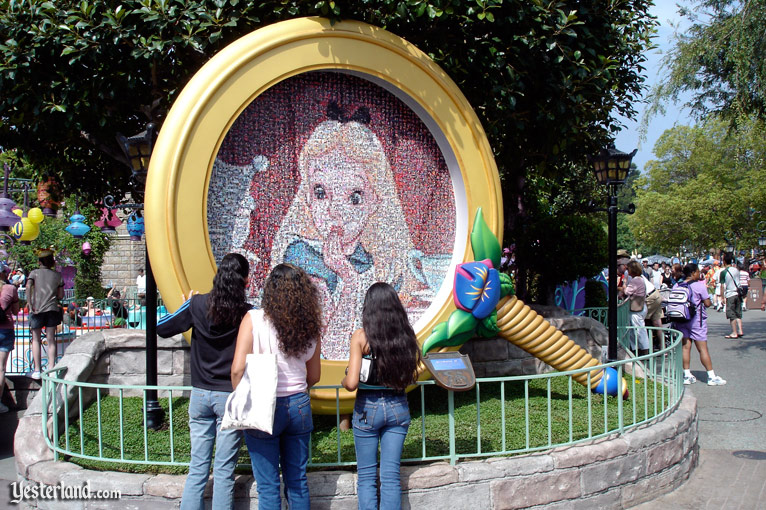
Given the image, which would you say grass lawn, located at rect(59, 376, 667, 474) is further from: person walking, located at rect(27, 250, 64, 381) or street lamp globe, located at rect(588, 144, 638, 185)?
street lamp globe, located at rect(588, 144, 638, 185)

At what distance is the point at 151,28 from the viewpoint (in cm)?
653

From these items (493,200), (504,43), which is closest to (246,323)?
(493,200)

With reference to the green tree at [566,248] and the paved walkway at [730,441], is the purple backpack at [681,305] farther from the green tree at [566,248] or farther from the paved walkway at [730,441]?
the green tree at [566,248]

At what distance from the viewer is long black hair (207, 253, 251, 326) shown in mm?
4184

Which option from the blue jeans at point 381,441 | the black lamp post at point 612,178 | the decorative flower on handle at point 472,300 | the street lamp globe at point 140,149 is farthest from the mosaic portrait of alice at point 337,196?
the black lamp post at point 612,178

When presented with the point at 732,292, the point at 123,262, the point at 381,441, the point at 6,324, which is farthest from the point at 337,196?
the point at 123,262

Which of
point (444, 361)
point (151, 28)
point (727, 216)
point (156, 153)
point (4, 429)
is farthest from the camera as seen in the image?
point (727, 216)

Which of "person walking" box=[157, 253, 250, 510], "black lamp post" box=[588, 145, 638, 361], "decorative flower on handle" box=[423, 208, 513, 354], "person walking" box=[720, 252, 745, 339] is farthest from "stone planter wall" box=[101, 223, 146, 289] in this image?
"person walking" box=[157, 253, 250, 510]

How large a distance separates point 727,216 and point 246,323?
127 ft

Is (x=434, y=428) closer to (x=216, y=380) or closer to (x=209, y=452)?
(x=209, y=452)

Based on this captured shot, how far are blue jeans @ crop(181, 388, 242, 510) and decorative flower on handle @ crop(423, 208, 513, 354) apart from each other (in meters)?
2.44

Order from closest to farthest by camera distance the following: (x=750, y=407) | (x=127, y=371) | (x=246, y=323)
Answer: (x=246, y=323) < (x=127, y=371) < (x=750, y=407)

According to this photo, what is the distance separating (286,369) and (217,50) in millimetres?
4770

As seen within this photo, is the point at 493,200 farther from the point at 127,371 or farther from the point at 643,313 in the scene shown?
the point at 643,313
